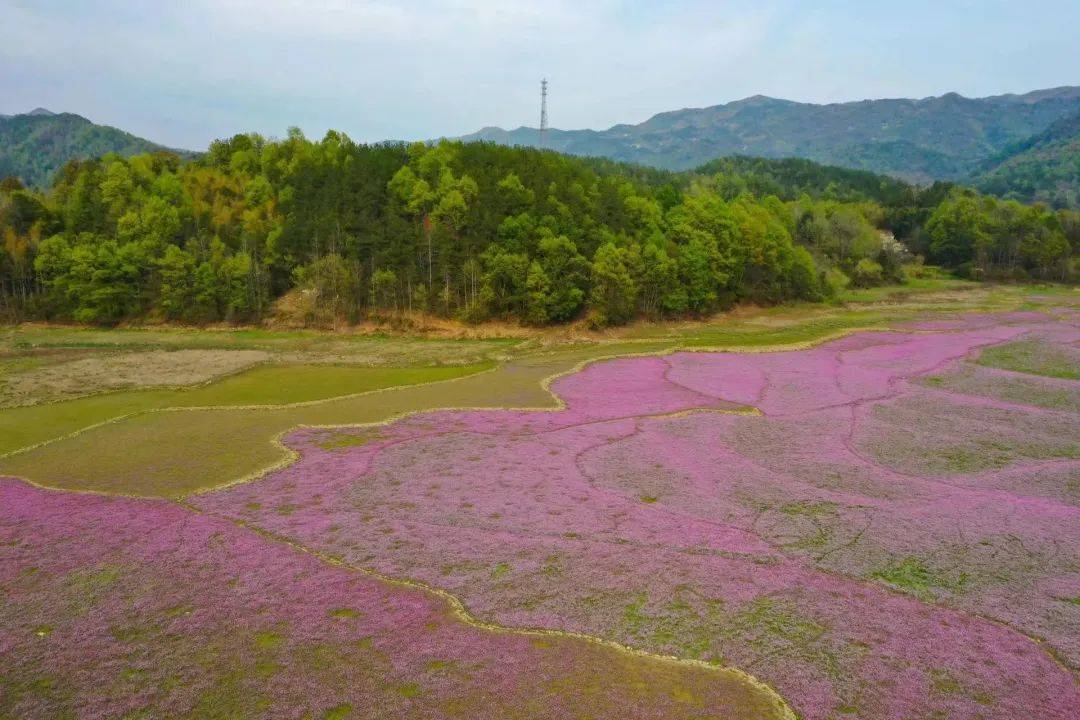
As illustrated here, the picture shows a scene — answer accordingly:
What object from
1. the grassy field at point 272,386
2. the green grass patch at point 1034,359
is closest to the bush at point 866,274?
the grassy field at point 272,386

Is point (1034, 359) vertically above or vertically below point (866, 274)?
below

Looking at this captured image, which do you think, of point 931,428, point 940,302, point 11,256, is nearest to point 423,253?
point 11,256

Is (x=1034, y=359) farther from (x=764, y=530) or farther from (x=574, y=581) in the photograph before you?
(x=574, y=581)

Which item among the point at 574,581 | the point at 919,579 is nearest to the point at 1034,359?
the point at 919,579

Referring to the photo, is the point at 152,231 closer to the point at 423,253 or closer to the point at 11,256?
the point at 11,256

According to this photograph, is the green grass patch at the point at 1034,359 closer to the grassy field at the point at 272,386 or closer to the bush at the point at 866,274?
the grassy field at the point at 272,386

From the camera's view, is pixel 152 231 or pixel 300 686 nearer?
pixel 300 686
